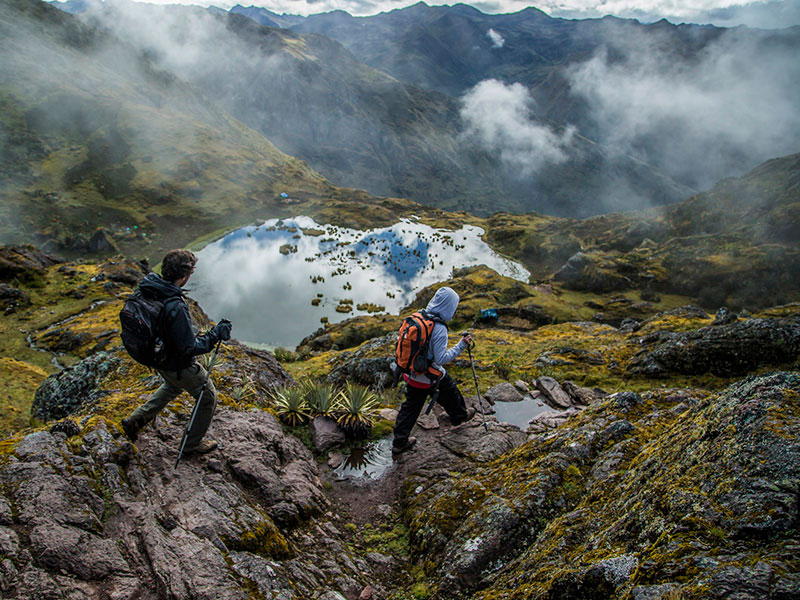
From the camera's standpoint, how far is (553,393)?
1239cm

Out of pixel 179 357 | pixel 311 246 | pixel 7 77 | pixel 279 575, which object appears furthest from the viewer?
pixel 7 77

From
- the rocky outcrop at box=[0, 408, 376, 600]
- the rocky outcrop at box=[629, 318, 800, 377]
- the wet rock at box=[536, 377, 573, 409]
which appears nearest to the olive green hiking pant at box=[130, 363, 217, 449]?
the rocky outcrop at box=[0, 408, 376, 600]

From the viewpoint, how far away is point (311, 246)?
8331 cm

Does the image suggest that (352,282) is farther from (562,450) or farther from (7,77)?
(7,77)

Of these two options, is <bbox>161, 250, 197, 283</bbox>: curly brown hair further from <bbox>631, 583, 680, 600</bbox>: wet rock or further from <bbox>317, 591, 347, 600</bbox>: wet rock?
<bbox>631, 583, 680, 600</bbox>: wet rock

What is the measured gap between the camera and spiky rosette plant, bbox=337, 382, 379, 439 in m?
10.2

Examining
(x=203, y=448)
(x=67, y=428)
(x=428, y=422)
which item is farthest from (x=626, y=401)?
(x=67, y=428)

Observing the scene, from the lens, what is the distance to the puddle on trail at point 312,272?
47.6 metres

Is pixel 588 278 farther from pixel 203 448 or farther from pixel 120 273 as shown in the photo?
pixel 120 273

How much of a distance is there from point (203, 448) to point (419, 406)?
4747 mm

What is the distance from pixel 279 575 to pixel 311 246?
81.8m

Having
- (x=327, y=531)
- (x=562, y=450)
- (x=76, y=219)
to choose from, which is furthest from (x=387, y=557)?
(x=76, y=219)

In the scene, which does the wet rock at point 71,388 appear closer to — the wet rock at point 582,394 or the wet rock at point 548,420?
the wet rock at point 548,420

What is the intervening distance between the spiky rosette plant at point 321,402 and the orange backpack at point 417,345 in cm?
312
